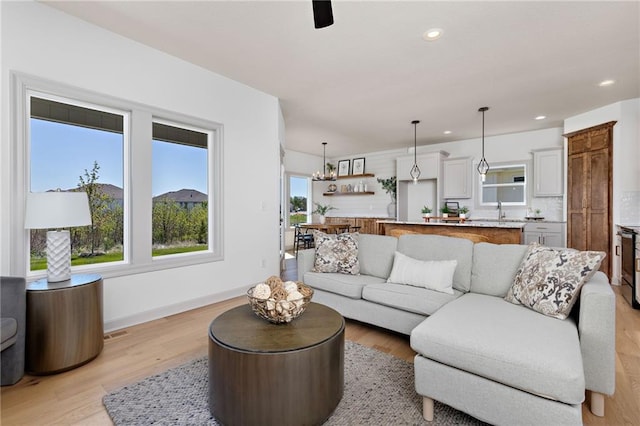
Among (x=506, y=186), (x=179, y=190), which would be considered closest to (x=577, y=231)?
(x=506, y=186)

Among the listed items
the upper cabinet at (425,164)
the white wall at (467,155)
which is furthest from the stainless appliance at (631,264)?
the upper cabinet at (425,164)

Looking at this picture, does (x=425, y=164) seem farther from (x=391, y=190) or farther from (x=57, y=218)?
(x=57, y=218)

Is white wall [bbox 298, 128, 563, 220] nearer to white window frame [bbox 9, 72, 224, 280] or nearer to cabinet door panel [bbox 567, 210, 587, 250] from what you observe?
cabinet door panel [bbox 567, 210, 587, 250]

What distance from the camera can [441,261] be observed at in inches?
105

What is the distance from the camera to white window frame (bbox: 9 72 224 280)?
2334 mm

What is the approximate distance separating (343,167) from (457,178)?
349cm

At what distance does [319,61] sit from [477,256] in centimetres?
254

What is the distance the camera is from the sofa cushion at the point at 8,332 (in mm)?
1762

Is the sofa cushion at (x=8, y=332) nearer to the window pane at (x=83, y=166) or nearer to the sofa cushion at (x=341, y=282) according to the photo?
the window pane at (x=83, y=166)

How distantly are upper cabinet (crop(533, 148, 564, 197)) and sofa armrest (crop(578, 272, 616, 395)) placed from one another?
16.3ft

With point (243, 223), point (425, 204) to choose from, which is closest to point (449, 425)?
point (243, 223)

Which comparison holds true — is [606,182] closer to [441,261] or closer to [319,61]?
[441,261]

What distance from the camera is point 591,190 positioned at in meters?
4.77

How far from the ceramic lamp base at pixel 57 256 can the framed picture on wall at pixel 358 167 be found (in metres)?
7.31
